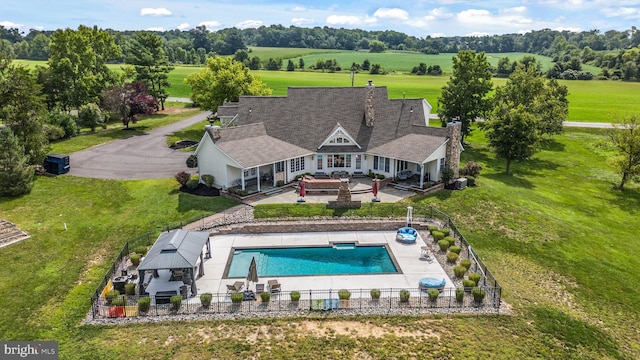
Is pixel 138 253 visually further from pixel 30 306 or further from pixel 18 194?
pixel 18 194

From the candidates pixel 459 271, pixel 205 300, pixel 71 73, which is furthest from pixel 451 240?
pixel 71 73

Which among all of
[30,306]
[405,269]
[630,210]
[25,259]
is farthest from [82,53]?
[630,210]

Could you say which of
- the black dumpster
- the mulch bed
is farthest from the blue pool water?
the black dumpster

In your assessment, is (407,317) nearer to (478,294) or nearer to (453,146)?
(478,294)

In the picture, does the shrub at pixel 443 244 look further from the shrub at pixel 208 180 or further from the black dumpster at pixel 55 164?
the black dumpster at pixel 55 164

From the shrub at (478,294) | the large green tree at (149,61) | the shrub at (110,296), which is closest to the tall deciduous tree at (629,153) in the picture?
the shrub at (478,294)

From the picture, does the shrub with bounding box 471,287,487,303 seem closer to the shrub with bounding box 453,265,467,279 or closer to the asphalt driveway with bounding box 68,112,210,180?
the shrub with bounding box 453,265,467,279
